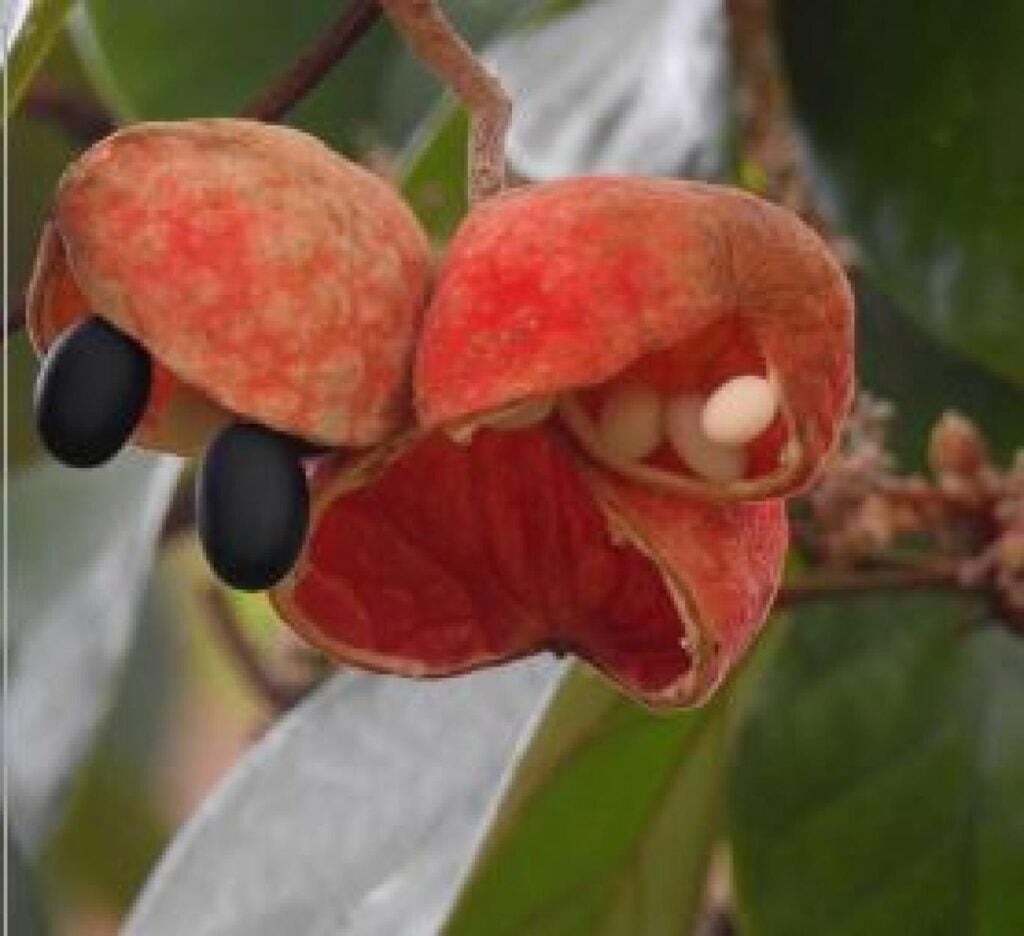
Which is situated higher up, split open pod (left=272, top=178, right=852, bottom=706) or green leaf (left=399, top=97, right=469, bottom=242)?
split open pod (left=272, top=178, right=852, bottom=706)

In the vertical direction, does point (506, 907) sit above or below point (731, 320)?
below

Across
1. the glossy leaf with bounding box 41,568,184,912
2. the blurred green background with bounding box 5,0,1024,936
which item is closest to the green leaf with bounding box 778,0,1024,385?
the blurred green background with bounding box 5,0,1024,936

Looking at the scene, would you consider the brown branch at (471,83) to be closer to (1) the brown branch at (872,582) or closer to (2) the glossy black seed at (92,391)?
(2) the glossy black seed at (92,391)

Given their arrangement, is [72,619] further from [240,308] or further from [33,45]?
[240,308]

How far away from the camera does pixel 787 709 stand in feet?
4.02

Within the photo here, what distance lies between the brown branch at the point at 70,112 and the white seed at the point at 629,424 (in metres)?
0.89

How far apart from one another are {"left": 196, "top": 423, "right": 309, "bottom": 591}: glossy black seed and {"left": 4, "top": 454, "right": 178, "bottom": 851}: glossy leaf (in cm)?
47

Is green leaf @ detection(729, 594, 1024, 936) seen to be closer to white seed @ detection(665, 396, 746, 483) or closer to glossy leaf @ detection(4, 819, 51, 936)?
glossy leaf @ detection(4, 819, 51, 936)

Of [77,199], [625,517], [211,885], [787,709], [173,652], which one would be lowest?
[173,652]

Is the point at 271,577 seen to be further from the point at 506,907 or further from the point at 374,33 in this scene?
the point at 374,33

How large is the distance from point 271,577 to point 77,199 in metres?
0.11

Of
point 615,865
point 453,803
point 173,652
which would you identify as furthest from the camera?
point 173,652

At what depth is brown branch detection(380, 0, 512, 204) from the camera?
84 centimetres

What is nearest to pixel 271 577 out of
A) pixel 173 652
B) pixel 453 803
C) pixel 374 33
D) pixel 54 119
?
pixel 453 803
